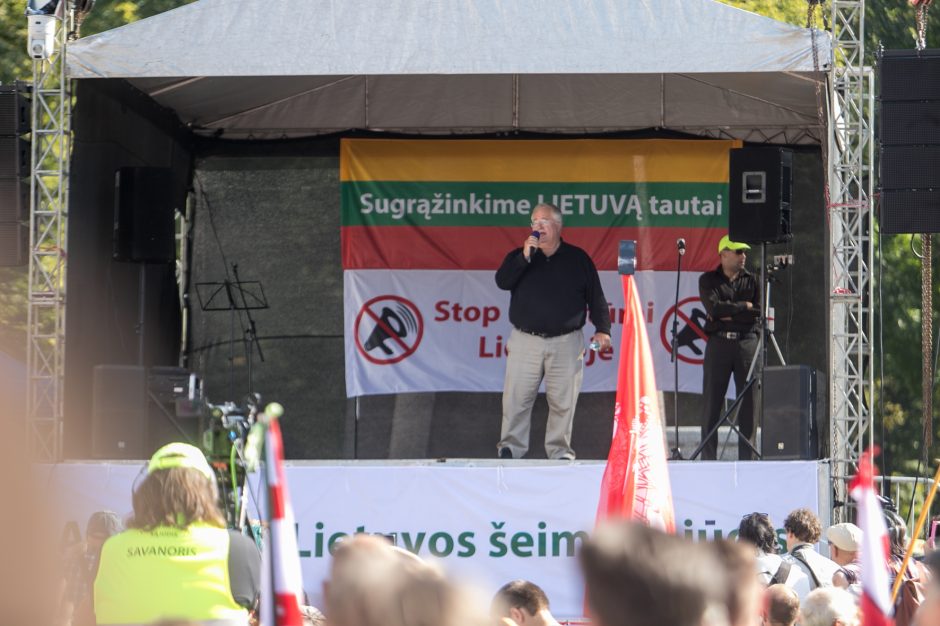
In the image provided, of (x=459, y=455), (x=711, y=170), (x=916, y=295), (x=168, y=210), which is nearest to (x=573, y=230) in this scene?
(x=711, y=170)

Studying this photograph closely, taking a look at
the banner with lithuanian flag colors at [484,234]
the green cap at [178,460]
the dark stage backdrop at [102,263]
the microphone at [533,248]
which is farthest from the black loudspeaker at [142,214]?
the green cap at [178,460]

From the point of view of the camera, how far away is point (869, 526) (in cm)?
223

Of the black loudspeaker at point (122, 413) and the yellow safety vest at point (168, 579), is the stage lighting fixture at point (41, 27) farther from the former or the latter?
the yellow safety vest at point (168, 579)

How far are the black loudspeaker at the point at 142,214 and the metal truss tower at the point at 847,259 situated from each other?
4597mm

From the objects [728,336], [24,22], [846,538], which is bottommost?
[846,538]

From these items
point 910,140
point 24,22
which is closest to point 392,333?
point 910,140

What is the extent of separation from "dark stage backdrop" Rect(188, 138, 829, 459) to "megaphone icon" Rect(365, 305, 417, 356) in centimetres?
44

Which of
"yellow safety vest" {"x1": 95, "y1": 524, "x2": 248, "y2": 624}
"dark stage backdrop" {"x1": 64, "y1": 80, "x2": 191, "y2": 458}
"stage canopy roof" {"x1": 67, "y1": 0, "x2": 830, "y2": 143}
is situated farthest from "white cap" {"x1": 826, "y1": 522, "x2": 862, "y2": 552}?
"dark stage backdrop" {"x1": 64, "y1": 80, "x2": 191, "y2": 458}

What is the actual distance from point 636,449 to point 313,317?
6.00 m

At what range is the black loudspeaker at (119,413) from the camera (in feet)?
28.8

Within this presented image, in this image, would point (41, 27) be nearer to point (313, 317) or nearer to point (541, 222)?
point (541, 222)

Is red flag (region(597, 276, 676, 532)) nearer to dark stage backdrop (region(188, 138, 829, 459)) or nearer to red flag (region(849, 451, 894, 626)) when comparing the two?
red flag (region(849, 451, 894, 626))

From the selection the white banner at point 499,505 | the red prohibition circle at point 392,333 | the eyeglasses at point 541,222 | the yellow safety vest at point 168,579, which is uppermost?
the eyeglasses at point 541,222

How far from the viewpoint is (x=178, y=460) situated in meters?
3.56
